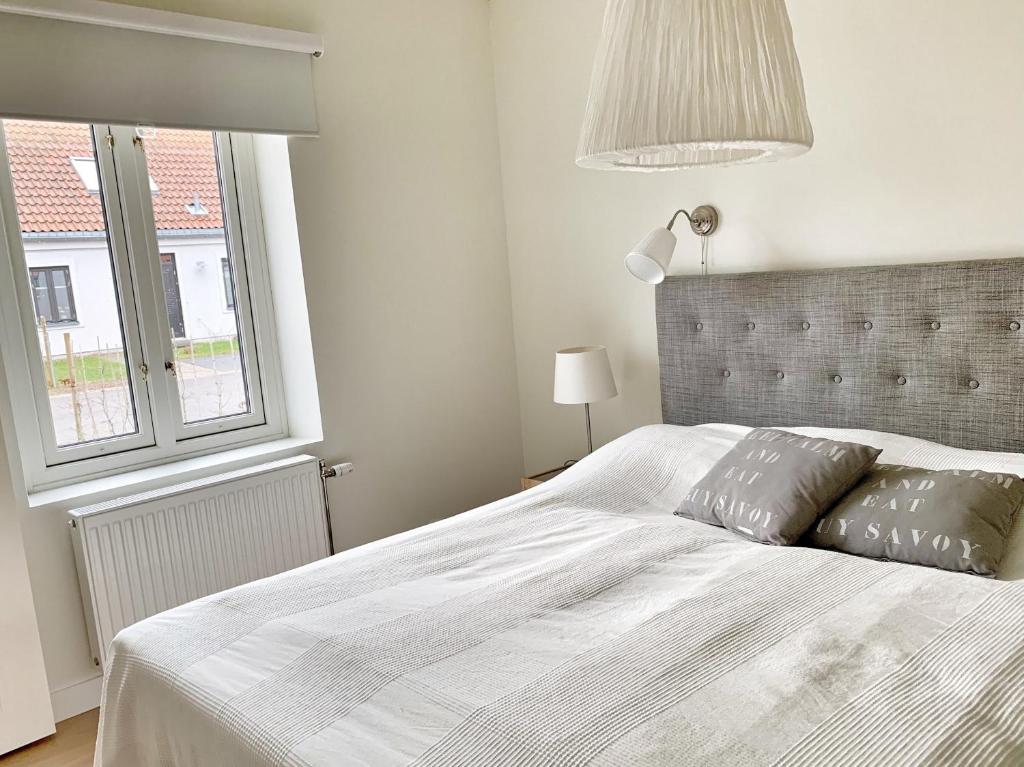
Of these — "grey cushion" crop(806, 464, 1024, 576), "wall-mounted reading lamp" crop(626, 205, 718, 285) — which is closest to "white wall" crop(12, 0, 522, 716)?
"wall-mounted reading lamp" crop(626, 205, 718, 285)

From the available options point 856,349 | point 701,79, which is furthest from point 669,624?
point 856,349

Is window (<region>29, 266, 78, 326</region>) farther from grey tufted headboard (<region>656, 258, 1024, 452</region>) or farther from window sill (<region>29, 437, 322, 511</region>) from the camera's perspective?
grey tufted headboard (<region>656, 258, 1024, 452</region>)

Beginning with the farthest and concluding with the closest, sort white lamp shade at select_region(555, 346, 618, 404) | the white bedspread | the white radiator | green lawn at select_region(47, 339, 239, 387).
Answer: white lamp shade at select_region(555, 346, 618, 404)
green lawn at select_region(47, 339, 239, 387)
the white radiator
the white bedspread

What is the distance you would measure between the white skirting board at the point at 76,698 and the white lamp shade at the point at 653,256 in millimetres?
2180

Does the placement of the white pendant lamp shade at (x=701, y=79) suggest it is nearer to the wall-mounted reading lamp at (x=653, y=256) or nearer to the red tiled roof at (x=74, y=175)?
the wall-mounted reading lamp at (x=653, y=256)

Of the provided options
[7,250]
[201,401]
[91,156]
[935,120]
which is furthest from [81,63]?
[935,120]

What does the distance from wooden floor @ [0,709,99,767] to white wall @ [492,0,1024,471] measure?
78.3 inches

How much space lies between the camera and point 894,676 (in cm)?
137

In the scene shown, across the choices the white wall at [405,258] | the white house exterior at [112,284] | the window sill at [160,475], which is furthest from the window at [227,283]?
the window sill at [160,475]

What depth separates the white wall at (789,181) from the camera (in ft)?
7.39

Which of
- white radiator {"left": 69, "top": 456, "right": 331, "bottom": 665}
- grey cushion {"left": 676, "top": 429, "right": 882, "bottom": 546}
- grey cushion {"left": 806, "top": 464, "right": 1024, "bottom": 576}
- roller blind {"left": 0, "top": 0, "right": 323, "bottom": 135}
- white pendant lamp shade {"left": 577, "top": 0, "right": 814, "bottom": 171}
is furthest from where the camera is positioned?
white radiator {"left": 69, "top": 456, "right": 331, "bottom": 665}

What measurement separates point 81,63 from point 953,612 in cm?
266

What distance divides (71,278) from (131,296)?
19cm

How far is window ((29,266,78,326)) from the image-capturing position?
258 cm
